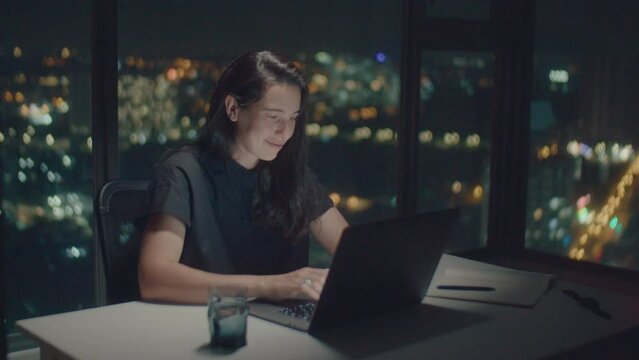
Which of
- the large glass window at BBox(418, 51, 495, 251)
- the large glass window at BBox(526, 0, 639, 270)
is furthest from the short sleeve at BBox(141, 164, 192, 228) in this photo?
the large glass window at BBox(526, 0, 639, 270)

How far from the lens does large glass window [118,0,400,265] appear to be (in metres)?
3.30

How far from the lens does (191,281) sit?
160cm

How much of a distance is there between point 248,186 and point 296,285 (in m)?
0.51

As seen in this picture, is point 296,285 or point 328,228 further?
point 328,228

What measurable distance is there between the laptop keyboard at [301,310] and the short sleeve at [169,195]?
372mm

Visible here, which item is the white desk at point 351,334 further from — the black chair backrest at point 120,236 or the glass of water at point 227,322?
the black chair backrest at point 120,236

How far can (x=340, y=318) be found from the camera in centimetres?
145

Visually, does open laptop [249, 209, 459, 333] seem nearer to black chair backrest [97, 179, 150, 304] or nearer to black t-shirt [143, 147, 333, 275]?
black t-shirt [143, 147, 333, 275]

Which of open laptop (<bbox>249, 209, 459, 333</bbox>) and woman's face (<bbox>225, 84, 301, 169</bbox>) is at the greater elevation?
woman's face (<bbox>225, 84, 301, 169</bbox>)

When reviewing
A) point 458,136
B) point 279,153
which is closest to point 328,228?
point 279,153

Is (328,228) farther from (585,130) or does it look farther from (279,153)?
(585,130)

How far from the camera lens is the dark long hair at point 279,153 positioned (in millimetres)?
1927

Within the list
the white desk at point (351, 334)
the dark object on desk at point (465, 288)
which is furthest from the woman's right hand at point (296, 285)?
the dark object on desk at point (465, 288)

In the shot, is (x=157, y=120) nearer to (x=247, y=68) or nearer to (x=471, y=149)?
(x=247, y=68)
